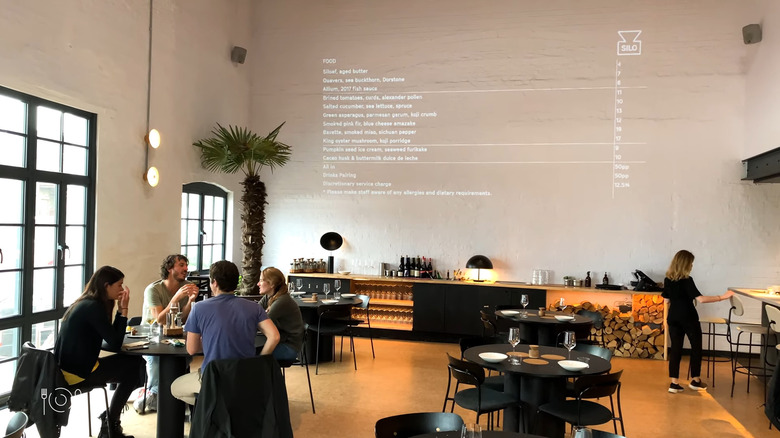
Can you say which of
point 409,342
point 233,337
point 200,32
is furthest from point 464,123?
point 233,337

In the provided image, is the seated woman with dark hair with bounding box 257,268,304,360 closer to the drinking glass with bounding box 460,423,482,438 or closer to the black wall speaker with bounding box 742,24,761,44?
the drinking glass with bounding box 460,423,482,438

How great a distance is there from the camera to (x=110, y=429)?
4.07 m

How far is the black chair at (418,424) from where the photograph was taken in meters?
2.69

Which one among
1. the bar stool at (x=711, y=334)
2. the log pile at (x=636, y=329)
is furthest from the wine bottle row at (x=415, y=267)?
the bar stool at (x=711, y=334)

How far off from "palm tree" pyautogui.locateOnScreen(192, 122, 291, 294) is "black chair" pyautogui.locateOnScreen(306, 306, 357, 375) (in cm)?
153

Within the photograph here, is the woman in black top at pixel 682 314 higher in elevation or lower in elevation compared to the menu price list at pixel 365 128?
lower

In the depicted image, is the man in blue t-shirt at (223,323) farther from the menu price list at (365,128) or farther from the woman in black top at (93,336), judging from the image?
the menu price list at (365,128)

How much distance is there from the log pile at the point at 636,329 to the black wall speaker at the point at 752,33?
3.43 m

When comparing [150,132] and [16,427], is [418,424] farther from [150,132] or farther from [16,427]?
[150,132]

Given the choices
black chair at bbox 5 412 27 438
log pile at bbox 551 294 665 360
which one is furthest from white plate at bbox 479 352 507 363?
log pile at bbox 551 294 665 360

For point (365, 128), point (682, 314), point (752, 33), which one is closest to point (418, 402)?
point (682, 314)

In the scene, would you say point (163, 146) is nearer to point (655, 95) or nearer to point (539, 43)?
point (539, 43)

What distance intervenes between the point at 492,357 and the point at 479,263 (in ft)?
13.5

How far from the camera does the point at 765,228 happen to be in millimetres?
7461
